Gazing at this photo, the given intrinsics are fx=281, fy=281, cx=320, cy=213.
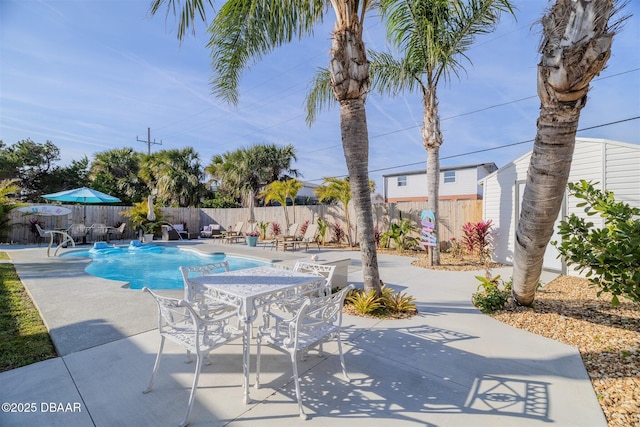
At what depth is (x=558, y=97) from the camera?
3.12 metres

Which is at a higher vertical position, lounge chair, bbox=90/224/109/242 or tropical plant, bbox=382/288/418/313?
lounge chair, bbox=90/224/109/242

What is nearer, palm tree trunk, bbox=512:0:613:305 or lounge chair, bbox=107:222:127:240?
palm tree trunk, bbox=512:0:613:305

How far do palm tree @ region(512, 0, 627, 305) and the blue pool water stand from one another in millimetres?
8162

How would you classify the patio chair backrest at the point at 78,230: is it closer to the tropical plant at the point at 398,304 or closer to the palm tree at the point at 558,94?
the tropical plant at the point at 398,304

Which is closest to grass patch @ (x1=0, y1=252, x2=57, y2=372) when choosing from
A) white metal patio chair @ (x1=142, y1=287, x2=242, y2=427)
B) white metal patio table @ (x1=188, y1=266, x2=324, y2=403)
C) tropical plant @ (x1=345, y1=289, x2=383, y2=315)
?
white metal patio chair @ (x1=142, y1=287, x2=242, y2=427)

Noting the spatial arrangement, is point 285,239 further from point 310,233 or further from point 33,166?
point 33,166

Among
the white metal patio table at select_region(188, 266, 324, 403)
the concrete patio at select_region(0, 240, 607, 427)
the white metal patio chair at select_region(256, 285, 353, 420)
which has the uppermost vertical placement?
the white metal patio table at select_region(188, 266, 324, 403)

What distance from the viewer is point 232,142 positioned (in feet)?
66.2

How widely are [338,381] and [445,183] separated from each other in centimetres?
2526

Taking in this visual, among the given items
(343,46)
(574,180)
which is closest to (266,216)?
(343,46)

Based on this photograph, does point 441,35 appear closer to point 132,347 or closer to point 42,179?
point 132,347

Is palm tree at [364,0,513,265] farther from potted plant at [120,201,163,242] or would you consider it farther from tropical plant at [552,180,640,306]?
potted plant at [120,201,163,242]

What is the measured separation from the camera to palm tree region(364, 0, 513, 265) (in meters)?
6.81

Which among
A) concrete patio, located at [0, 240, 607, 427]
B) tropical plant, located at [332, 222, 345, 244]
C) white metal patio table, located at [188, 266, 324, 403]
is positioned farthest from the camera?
tropical plant, located at [332, 222, 345, 244]
